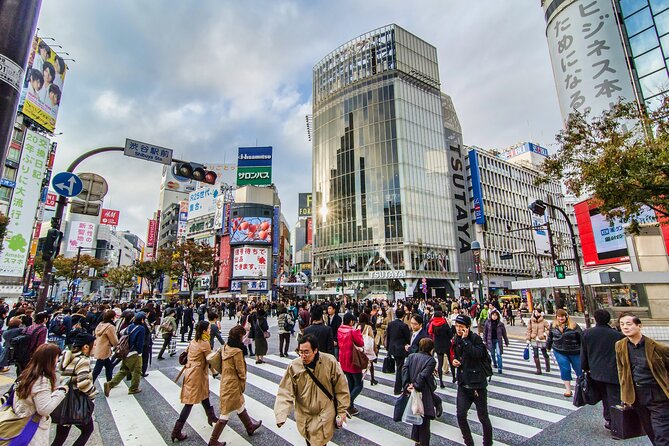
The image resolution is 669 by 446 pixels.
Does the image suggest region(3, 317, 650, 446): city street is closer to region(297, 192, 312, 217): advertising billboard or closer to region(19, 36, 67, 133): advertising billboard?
region(19, 36, 67, 133): advertising billboard

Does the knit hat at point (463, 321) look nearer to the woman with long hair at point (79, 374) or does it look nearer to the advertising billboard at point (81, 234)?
the woman with long hair at point (79, 374)

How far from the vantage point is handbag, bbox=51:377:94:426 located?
3.76 meters

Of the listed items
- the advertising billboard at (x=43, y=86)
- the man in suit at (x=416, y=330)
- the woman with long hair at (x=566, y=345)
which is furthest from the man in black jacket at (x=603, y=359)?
the advertising billboard at (x=43, y=86)

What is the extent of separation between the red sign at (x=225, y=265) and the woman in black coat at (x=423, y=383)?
6055 cm

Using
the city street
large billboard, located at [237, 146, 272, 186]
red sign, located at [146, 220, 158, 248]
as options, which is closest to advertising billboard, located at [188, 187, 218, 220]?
large billboard, located at [237, 146, 272, 186]

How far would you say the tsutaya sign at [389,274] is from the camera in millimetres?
46647

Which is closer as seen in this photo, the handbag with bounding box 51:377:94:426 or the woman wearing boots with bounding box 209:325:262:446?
the handbag with bounding box 51:377:94:426

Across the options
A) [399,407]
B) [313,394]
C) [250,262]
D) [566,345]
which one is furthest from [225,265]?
[313,394]

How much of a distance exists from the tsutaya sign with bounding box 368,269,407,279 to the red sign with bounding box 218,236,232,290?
27676 mm

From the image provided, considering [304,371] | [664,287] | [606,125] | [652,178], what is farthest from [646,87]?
[304,371]

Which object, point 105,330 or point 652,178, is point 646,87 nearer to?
point 652,178

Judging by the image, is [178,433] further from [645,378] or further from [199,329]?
[645,378]

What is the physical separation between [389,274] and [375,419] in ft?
139

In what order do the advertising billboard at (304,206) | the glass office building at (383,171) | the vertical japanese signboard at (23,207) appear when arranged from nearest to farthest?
the vertical japanese signboard at (23,207) → the glass office building at (383,171) → the advertising billboard at (304,206)
